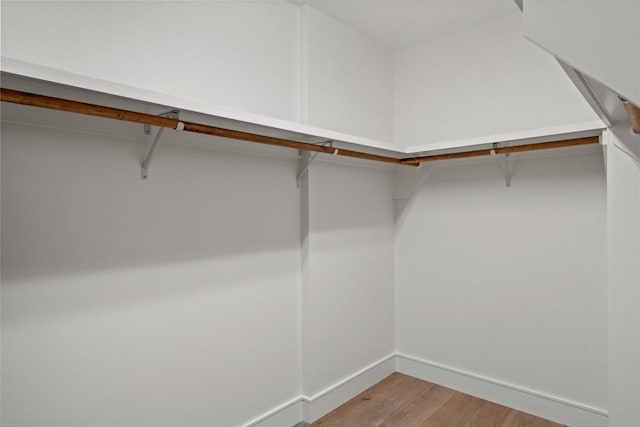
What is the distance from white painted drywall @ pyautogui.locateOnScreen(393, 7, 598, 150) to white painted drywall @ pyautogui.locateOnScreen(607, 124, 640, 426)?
53 cm

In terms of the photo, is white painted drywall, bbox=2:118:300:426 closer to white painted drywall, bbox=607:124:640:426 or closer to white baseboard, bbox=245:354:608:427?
white baseboard, bbox=245:354:608:427

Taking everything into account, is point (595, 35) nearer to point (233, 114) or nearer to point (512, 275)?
point (233, 114)

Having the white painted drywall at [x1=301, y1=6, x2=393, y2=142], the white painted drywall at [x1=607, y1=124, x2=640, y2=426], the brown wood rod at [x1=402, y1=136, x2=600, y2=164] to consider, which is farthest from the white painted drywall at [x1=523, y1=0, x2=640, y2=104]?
the white painted drywall at [x1=301, y1=6, x2=393, y2=142]

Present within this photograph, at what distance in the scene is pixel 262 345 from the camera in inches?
88.5

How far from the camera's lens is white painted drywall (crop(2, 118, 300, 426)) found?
1.45 metres

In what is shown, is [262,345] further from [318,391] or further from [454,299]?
[454,299]

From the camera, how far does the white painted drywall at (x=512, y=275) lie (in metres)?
2.34

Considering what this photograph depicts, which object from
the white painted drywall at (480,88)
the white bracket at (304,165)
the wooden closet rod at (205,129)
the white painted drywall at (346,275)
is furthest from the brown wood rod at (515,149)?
the white bracket at (304,165)

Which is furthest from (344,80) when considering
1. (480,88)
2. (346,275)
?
(346,275)

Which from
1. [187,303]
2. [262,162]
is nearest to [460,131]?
[262,162]

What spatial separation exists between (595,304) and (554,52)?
2236mm

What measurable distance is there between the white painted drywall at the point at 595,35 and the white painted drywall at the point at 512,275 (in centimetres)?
207

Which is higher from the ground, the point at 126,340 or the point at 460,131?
the point at 460,131

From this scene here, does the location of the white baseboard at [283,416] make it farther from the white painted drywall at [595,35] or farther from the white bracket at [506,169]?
the white painted drywall at [595,35]
